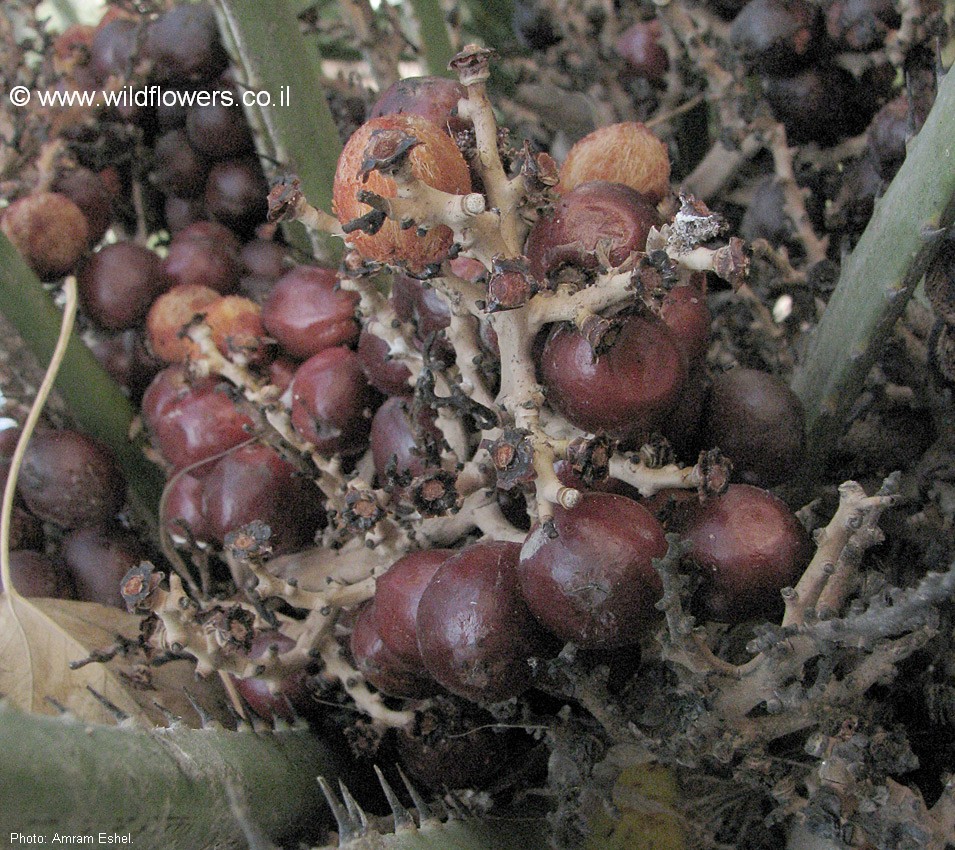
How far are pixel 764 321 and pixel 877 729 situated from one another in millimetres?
407

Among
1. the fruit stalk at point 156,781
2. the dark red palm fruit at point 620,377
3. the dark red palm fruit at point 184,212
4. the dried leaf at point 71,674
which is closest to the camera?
the fruit stalk at point 156,781

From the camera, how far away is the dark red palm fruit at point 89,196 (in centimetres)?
111

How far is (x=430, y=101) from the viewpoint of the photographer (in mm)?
644

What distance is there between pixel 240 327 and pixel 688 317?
0.53m

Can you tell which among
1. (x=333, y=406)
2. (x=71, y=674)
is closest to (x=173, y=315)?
(x=333, y=406)

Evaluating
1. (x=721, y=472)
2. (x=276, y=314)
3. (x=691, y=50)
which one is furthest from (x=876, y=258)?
(x=276, y=314)

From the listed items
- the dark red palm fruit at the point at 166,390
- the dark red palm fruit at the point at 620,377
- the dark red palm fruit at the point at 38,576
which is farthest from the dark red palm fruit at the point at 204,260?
the dark red palm fruit at the point at 620,377

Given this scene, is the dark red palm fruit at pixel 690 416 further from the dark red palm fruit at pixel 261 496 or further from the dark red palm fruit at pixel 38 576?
the dark red palm fruit at pixel 38 576

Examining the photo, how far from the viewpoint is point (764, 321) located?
869 millimetres

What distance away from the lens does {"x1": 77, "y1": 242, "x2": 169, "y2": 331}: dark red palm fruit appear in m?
1.07

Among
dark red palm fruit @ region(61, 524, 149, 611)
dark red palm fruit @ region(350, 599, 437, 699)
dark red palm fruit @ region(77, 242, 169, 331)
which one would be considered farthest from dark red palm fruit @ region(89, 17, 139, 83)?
dark red palm fruit @ region(350, 599, 437, 699)

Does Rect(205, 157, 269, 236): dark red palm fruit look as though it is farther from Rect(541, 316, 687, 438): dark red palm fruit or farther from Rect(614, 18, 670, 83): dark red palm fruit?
Rect(541, 316, 687, 438): dark red palm fruit

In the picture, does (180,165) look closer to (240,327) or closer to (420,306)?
(240,327)

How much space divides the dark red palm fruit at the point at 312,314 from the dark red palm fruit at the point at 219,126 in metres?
0.29
